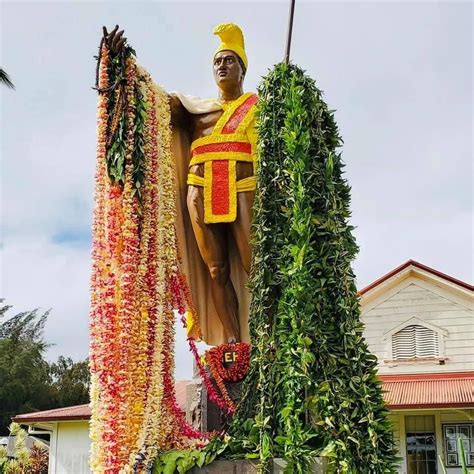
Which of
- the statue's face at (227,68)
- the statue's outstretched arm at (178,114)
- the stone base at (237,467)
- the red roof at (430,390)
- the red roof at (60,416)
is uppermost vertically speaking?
the statue's face at (227,68)

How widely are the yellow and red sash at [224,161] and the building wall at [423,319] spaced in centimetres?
1487

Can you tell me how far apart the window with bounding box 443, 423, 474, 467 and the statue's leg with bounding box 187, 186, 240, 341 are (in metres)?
13.6

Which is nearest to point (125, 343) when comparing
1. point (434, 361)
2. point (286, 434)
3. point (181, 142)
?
point (286, 434)

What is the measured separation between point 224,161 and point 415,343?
15213mm

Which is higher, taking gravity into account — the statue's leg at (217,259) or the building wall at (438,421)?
the statue's leg at (217,259)

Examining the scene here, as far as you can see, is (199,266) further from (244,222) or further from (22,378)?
(22,378)

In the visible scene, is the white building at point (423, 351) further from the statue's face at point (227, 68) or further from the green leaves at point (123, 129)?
the green leaves at point (123, 129)

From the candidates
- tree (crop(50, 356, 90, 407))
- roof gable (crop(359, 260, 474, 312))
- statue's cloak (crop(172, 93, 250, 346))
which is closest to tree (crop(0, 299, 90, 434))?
tree (crop(50, 356, 90, 407))

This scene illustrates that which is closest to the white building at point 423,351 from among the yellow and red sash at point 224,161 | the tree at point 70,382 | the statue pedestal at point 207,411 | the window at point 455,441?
the window at point 455,441

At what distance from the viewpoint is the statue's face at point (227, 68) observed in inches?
272

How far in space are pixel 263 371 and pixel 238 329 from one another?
112 centimetres

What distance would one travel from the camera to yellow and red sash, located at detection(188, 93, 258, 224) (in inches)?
256

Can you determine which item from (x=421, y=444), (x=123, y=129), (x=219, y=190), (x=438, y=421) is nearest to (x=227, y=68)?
(x=219, y=190)

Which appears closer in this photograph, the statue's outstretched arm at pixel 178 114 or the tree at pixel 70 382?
the statue's outstretched arm at pixel 178 114
